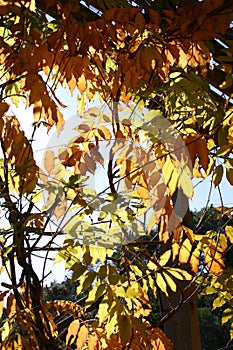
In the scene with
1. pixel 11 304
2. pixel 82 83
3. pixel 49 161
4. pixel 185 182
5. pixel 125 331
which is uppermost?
pixel 82 83

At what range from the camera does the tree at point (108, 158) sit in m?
1.12

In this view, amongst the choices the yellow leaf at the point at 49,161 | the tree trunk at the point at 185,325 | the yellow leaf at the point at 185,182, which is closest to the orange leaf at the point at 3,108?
the yellow leaf at the point at 49,161

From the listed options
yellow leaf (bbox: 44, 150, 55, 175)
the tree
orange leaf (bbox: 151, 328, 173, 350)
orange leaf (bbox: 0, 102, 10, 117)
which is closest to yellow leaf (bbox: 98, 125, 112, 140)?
the tree

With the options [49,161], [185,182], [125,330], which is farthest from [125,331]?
[49,161]

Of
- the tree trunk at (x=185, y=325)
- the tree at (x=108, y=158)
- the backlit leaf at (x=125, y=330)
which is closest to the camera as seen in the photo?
the backlit leaf at (x=125, y=330)

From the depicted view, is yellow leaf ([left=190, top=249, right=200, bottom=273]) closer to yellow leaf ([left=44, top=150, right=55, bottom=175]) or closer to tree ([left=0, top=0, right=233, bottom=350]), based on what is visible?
tree ([left=0, top=0, right=233, bottom=350])

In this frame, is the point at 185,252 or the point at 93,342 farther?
the point at 185,252

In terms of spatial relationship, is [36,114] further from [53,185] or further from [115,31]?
[115,31]

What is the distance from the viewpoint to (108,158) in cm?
136

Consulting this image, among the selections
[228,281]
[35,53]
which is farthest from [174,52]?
[228,281]

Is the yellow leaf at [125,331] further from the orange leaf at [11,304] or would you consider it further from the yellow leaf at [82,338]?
the orange leaf at [11,304]

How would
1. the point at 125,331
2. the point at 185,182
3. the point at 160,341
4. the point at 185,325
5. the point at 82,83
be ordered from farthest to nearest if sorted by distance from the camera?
the point at 185,325, the point at 82,83, the point at 160,341, the point at 185,182, the point at 125,331

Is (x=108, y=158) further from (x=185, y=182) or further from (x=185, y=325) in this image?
(x=185, y=325)

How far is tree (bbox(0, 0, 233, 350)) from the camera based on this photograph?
3.67ft
